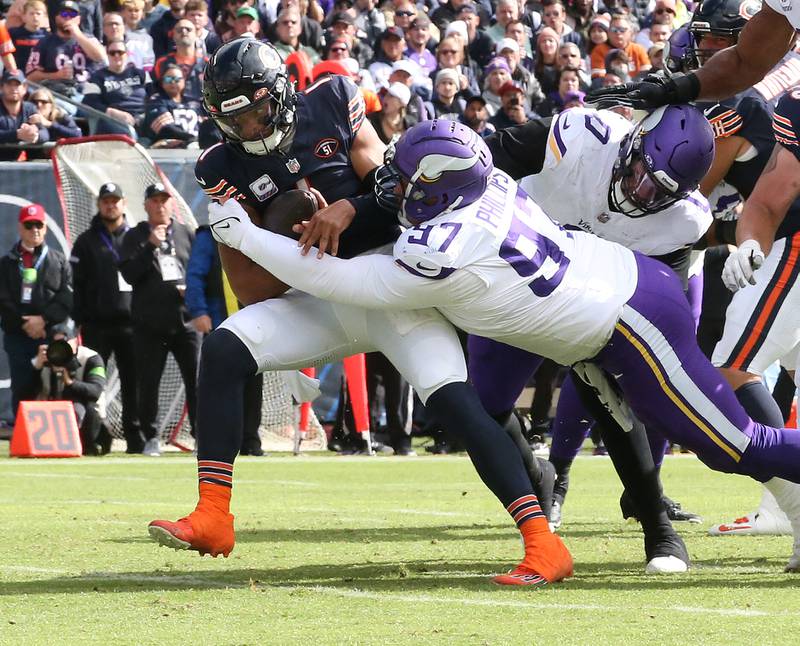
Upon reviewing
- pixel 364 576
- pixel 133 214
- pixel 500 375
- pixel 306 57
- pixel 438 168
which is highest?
pixel 438 168

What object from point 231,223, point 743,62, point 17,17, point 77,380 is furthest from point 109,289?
point 743,62

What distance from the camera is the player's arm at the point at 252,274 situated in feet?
15.5

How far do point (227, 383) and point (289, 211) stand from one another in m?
0.56

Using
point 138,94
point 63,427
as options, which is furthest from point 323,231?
point 138,94

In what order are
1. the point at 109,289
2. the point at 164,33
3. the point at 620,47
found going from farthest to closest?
the point at 620,47 → the point at 164,33 → the point at 109,289

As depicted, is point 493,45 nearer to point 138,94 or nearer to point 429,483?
point 138,94

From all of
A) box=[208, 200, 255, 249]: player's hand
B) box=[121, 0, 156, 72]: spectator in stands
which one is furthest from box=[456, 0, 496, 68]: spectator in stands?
box=[208, 200, 255, 249]: player's hand

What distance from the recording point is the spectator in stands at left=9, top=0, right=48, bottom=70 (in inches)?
528

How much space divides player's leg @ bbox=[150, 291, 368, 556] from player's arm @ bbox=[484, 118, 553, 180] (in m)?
0.81

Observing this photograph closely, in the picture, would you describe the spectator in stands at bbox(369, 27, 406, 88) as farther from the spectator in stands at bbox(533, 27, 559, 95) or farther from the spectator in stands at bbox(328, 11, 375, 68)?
the spectator in stands at bbox(533, 27, 559, 95)

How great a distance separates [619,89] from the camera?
4730 millimetres

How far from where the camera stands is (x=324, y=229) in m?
4.38

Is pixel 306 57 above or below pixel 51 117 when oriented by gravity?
above

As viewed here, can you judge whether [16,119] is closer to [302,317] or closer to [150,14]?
[150,14]
